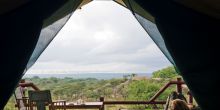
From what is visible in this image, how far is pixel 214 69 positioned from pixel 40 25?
179 cm

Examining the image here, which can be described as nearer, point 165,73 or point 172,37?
point 172,37

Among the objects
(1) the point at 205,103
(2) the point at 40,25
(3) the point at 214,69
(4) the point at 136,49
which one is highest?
(4) the point at 136,49

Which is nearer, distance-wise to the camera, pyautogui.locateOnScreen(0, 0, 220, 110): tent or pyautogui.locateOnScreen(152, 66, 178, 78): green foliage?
pyautogui.locateOnScreen(0, 0, 220, 110): tent

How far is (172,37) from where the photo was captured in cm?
381

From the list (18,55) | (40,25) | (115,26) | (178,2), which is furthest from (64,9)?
(115,26)

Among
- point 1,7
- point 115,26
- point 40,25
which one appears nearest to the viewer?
point 1,7

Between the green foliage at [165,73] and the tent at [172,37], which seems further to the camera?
the green foliage at [165,73]

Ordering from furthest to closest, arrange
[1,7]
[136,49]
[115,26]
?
[136,49], [115,26], [1,7]

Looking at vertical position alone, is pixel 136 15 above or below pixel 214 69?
above

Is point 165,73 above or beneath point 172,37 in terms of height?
above

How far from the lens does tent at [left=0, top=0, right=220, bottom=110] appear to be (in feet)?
12.1

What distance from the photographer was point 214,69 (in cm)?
375

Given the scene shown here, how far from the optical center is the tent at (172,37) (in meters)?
3.70

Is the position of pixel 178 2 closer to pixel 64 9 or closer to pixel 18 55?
pixel 64 9
